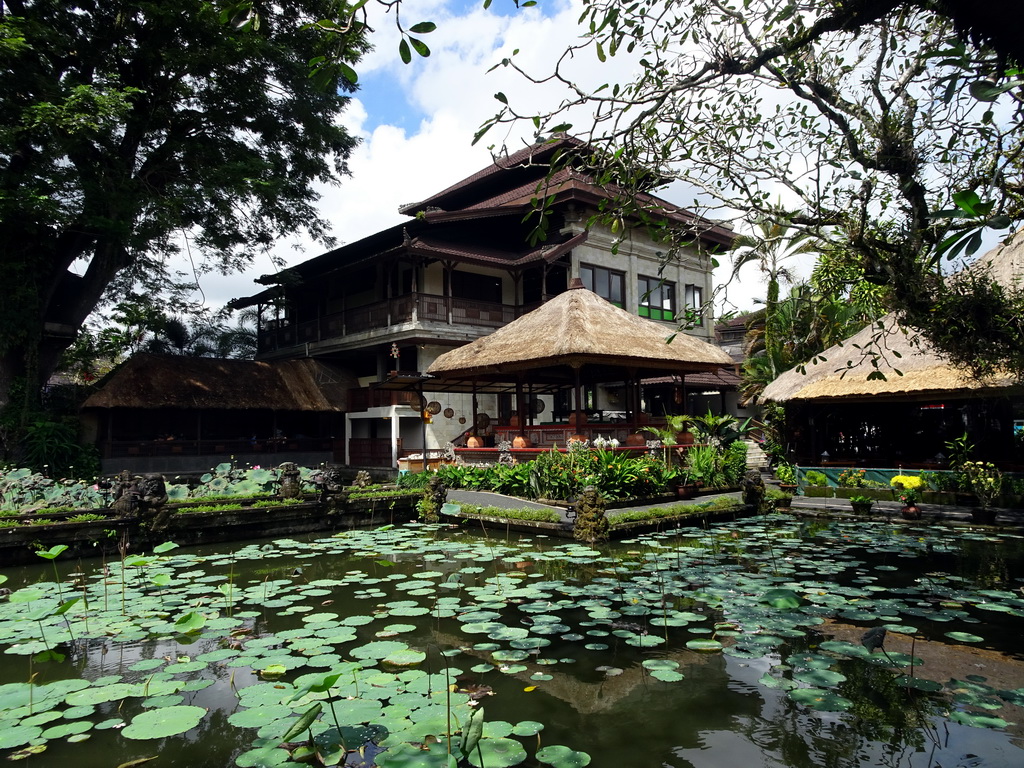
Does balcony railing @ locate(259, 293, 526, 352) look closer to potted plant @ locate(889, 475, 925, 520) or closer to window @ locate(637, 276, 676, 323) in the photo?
window @ locate(637, 276, 676, 323)

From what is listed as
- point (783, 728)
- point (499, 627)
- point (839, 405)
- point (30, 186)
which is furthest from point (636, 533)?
point (30, 186)

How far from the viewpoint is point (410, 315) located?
60.7 feet

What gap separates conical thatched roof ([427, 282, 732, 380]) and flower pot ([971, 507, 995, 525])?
19.1 feet

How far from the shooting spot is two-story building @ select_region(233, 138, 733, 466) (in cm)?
1884

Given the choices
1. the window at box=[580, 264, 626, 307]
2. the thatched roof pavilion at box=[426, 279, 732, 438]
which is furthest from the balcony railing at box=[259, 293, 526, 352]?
the thatched roof pavilion at box=[426, 279, 732, 438]

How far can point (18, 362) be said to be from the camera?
16531 mm

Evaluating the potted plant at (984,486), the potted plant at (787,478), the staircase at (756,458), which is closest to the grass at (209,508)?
the potted plant at (787,478)

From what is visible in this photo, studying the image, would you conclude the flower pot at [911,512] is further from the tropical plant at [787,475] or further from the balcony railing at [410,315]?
the balcony railing at [410,315]

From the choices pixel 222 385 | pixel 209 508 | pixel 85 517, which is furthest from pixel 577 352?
pixel 222 385

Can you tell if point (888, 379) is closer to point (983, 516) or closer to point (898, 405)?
point (983, 516)

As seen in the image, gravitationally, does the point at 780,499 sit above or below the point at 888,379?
below

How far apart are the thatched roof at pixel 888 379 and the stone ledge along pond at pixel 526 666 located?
518 cm

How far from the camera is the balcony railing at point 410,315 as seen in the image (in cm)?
1861

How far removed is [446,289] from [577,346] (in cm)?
804
